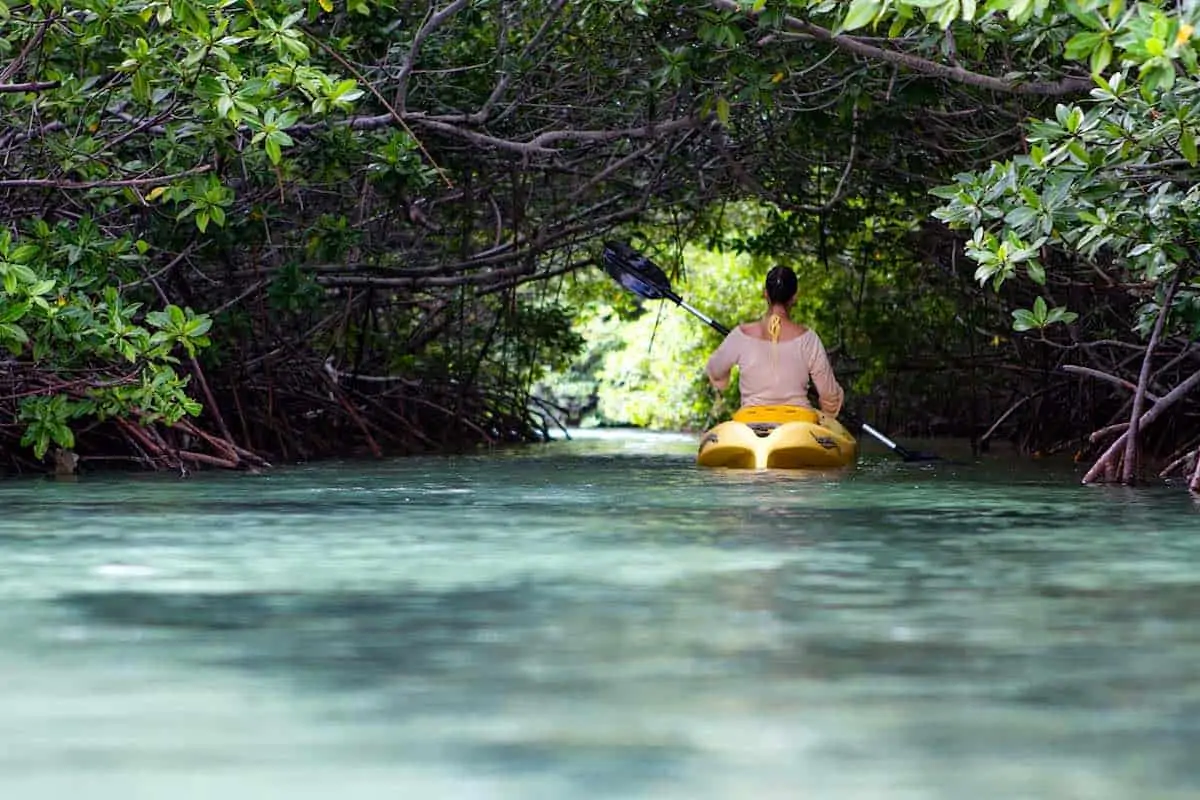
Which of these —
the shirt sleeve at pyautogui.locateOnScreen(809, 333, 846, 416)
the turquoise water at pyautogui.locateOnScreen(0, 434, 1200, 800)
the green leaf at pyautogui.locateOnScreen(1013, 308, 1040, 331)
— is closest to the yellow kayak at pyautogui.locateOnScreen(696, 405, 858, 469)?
the shirt sleeve at pyautogui.locateOnScreen(809, 333, 846, 416)

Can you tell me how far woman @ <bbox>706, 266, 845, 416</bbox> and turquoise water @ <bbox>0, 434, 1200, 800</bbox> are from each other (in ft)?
12.1

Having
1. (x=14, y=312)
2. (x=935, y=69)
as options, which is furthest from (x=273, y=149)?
(x=935, y=69)

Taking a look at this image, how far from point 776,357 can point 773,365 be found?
46mm

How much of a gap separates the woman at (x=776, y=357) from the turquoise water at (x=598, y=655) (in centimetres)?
368

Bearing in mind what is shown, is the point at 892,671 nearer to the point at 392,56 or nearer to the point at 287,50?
the point at 287,50

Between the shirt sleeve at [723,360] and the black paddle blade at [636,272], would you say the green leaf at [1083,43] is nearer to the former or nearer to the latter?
the shirt sleeve at [723,360]

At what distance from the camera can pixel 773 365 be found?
1100cm

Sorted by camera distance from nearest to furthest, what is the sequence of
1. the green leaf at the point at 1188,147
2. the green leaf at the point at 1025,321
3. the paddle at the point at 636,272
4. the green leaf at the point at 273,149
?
1. the green leaf at the point at 1188,147
2. the green leaf at the point at 273,149
3. the green leaf at the point at 1025,321
4. the paddle at the point at 636,272

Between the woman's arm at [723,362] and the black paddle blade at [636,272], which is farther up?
the black paddle blade at [636,272]

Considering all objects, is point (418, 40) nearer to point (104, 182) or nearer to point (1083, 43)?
point (104, 182)

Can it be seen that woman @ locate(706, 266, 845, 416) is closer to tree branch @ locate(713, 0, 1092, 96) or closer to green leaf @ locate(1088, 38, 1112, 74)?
tree branch @ locate(713, 0, 1092, 96)

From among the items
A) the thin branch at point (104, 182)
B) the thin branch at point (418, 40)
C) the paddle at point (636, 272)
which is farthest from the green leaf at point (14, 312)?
the paddle at point (636, 272)

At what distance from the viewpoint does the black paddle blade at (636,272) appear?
14164 mm

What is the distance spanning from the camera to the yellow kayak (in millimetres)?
10469
